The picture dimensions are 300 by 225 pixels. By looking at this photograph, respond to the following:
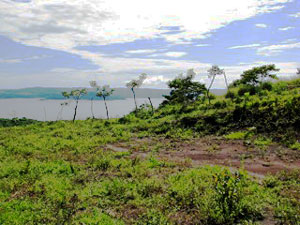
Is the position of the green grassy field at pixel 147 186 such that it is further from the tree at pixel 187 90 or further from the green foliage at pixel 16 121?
the green foliage at pixel 16 121

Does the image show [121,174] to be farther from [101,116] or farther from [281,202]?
[101,116]

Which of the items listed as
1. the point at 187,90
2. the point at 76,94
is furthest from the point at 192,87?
the point at 76,94

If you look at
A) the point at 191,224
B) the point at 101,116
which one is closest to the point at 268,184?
the point at 191,224

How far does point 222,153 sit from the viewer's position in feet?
40.6

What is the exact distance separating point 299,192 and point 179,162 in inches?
199

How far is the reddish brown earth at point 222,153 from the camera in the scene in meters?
10.1

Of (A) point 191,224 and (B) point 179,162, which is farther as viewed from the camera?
(B) point 179,162

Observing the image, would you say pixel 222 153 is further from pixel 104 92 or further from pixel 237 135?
pixel 104 92

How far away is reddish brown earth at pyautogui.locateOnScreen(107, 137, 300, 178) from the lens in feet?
33.1

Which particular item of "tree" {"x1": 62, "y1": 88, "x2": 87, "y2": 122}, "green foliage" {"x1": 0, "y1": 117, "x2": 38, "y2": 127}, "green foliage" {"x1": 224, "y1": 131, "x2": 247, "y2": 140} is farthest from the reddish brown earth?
"green foliage" {"x1": 0, "y1": 117, "x2": 38, "y2": 127}

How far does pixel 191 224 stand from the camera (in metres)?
6.27

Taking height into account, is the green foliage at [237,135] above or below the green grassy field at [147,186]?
above

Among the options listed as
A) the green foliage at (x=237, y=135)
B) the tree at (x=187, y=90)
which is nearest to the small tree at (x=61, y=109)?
the tree at (x=187, y=90)

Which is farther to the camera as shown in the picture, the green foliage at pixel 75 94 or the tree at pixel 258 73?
the green foliage at pixel 75 94
